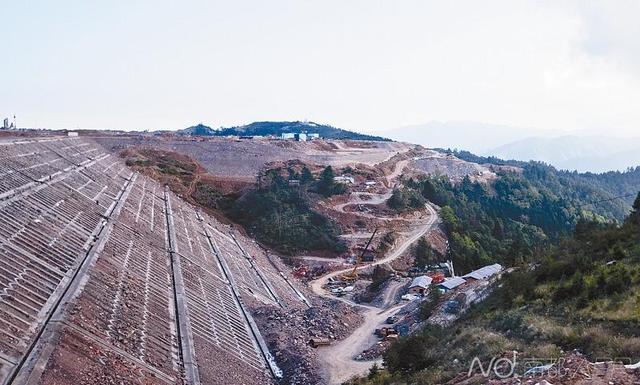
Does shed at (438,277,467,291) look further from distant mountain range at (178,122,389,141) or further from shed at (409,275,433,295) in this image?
distant mountain range at (178,122,389,141)

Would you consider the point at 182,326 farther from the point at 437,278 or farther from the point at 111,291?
the point at 437,278

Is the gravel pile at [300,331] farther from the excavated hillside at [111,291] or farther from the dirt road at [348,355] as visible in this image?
the excavated hillside at [111,291]

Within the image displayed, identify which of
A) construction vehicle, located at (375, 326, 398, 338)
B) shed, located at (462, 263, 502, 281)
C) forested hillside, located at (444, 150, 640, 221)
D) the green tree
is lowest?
forested hillside, located at (444, 150, 640, 221)

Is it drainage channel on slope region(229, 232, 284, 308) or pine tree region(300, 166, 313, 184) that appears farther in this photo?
pine tree region(300, 166, 313, 184)

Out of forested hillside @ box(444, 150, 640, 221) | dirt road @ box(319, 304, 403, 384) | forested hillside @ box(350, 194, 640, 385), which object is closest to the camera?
forested hillside @ box(350, 194, 640, 385)

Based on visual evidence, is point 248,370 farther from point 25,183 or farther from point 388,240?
point 388,240

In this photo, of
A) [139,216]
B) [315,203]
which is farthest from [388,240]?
[139,216]

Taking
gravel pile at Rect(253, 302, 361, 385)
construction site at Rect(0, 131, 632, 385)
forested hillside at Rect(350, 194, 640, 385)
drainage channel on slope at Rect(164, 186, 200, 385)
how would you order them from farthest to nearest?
gravel pile at Rect(253, 302, 361, 385)
drainage channel on slope at Rect(164, 186, 200, 385)
construction site at Rect(0, 131, 632, 385)
forested hillside at Rect(350, 194, 640, 385)

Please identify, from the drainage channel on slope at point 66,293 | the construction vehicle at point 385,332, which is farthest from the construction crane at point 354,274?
the drainage channel on slope at point 66,293

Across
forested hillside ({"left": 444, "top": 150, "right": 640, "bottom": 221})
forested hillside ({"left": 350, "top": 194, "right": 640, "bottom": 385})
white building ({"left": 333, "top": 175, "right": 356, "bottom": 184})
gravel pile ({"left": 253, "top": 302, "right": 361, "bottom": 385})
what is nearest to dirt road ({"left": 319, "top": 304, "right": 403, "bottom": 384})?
gravel pile ({"left": 253, "top": 302, "right": 361, "bottom": 385})
